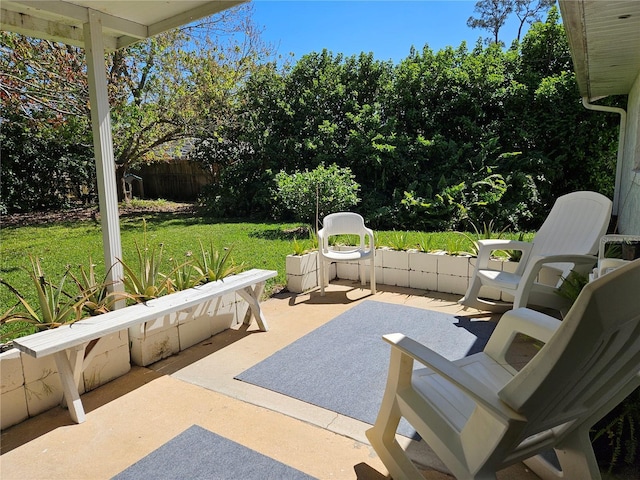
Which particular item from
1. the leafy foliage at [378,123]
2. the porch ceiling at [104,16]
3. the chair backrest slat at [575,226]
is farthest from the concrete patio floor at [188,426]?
the leafy foliage at [378,123]

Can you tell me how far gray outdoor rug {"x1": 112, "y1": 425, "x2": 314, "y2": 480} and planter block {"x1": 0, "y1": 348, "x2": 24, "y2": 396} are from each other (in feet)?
2.93

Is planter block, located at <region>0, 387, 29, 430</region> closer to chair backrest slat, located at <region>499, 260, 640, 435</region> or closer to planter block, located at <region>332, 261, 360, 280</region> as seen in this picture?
chair backrest slat, located at <region>499, 260, 640, 435</region>

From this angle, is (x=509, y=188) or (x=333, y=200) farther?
(x=509, y=188)

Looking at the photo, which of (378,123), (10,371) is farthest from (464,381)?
(378,123)

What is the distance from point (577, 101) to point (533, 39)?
4.60ft

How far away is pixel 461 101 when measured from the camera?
7.86 m

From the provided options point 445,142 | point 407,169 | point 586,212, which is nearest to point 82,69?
point 407,169

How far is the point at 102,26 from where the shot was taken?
284 cm

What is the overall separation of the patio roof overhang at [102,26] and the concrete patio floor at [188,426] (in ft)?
2.66

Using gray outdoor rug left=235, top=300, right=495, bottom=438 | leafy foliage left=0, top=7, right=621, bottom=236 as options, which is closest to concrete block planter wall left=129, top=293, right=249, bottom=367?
gray outdoor rug left=235, top=300, right=495, bottom=438

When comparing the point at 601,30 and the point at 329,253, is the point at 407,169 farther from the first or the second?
the point at 601,30

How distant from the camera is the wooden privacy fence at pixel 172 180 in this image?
486 inches

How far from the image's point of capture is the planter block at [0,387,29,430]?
2.25 metres

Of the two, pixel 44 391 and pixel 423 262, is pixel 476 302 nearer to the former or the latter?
pixel 423 262
